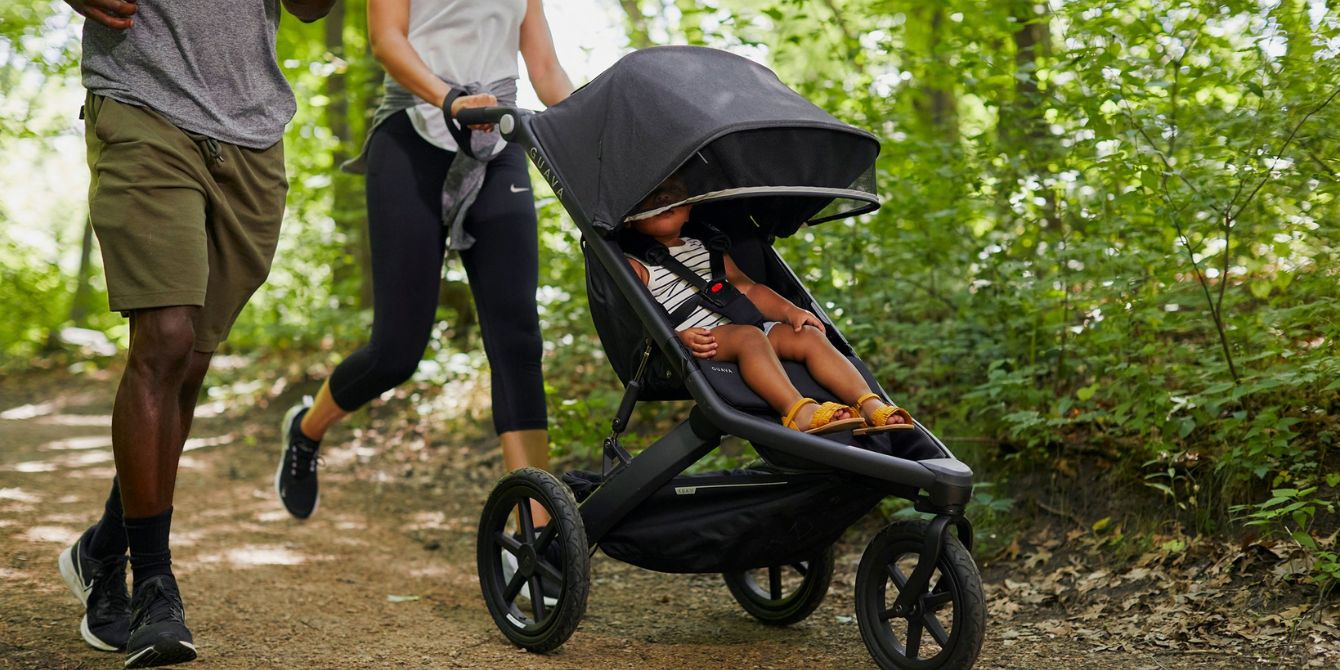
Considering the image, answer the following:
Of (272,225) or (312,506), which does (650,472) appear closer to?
(272,225)

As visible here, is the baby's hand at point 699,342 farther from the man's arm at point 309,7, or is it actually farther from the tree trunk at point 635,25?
the tree trunk at point 635,25

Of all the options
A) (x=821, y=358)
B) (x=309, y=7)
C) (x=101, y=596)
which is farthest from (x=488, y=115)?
(x=101, y=596)

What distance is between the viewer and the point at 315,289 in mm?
12672

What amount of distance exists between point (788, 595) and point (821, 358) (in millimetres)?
967

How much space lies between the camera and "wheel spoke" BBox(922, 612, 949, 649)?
9.25 ft

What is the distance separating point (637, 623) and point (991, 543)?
1543mm

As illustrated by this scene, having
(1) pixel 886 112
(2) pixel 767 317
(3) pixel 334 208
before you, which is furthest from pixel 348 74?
(2) pixel 767 317

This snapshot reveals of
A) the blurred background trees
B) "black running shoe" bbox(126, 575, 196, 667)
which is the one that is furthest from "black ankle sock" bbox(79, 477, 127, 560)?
the blurred background trees

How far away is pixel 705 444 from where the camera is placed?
3176 millimetres

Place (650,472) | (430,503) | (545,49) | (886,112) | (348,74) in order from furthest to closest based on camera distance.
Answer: (348,74) < (430,503) < (886,112) < (545,49) < (650,472)

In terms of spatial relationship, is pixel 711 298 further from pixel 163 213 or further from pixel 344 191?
pixel 344 191

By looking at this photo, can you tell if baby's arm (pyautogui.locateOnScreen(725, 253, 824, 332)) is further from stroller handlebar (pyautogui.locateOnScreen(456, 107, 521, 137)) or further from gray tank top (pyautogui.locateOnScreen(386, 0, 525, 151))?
gray tank top (pyautogui.locateOnScreen(386, 0, 525, 151))

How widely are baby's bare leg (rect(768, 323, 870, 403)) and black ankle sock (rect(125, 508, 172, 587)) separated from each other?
180cm

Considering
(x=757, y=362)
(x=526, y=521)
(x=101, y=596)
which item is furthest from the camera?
(x=526, y=521)
